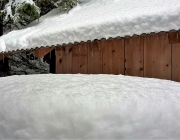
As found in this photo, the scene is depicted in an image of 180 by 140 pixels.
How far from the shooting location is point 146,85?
10.9 ft

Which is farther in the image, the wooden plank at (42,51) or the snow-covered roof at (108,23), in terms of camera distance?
the wooden plank at (42,51)

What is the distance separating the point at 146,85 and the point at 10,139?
6.69 feet

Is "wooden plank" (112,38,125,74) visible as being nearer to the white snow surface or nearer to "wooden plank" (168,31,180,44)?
"wooden plank" (168,31,180,44)

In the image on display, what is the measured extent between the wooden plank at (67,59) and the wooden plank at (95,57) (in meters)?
0.64

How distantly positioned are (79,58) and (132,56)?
143cm

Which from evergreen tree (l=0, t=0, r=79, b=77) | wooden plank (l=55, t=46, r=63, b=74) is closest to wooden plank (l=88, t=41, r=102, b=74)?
wooden plank (l=55, t=46, r=63, b=74)

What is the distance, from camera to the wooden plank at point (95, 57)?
5.06 meters

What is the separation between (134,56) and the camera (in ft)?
15.0

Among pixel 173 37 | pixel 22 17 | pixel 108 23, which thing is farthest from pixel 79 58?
pixel 22 17

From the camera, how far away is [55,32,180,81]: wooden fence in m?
4.17

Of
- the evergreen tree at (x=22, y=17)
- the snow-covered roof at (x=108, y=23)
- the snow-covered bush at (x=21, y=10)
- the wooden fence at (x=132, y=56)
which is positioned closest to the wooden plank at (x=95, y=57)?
the wooden fence at (x=132, y=56)

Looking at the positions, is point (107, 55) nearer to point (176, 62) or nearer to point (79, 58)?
point (79, 58)

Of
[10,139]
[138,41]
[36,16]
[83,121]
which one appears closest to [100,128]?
[83,121]

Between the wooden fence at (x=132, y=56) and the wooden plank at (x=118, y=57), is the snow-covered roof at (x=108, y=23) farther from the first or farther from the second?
the wooden plank at (x=118, y=57)
